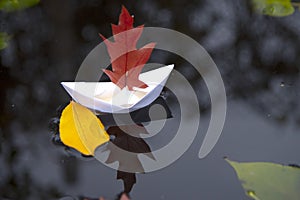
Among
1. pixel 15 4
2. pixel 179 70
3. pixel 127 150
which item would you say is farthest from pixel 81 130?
pixel 15 4

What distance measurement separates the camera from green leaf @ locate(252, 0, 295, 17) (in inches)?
31.8

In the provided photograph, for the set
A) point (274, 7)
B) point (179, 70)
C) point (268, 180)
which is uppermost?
point (274, 7)

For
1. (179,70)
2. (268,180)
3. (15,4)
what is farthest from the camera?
(15,4)

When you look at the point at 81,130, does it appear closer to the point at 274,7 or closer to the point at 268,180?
the point at 268,180

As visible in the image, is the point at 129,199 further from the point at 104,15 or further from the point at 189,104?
the point at 104,15

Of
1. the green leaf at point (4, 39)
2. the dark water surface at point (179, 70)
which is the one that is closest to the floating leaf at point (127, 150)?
the dark water surface at point (179, 70)

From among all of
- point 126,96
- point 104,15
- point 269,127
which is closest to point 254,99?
point 269,127

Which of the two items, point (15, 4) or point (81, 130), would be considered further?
point (15, 4)

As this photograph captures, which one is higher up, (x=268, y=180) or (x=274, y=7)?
(x=274, y=7)

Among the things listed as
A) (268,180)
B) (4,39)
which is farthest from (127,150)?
(4,39)

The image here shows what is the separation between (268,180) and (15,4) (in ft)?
1.63

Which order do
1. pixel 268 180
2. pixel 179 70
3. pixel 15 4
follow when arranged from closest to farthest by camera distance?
pixel 268 180
pixel 179 70
pixel 15 4

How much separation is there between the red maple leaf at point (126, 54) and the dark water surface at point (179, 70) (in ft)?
0.26

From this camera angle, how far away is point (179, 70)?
28.5 inches
